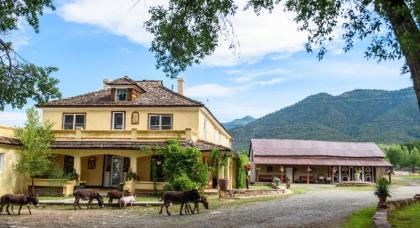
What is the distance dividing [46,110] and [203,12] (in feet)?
78.2

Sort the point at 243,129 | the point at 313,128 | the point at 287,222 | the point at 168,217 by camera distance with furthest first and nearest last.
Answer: the point at 243,129 → the point at 313,128 → the point at 168,217 → the point at 287,222

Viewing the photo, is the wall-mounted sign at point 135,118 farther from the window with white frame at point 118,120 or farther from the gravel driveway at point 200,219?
the gravel driveway at point 200,219

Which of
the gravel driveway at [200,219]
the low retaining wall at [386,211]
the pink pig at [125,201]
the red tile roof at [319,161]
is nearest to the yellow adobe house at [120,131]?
the pink pig at [125,201]

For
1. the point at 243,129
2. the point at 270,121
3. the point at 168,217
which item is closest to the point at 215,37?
the point at 168,217

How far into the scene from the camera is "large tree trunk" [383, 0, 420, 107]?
7.85m

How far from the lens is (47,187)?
28.0 m

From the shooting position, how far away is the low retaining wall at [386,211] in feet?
38.5

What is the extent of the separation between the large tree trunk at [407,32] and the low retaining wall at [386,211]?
15.2ft

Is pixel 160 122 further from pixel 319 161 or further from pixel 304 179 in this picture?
pixel 304 179

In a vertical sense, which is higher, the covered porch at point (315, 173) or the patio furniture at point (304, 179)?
the covered porch at point (315, 173)

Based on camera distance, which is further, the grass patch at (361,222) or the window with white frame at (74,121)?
the window with white frame at (74,121)

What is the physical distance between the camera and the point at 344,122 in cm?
16662

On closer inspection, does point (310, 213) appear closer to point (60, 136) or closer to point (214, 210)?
point (214, 210)

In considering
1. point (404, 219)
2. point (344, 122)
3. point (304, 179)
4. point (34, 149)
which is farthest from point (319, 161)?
point (344, 122)
